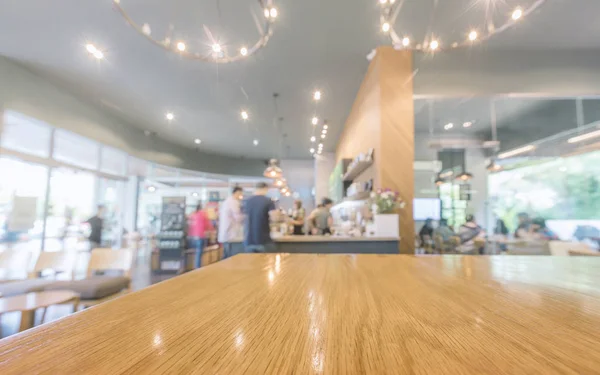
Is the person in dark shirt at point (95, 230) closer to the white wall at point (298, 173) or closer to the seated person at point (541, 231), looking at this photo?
the white wall at point (298, 173)

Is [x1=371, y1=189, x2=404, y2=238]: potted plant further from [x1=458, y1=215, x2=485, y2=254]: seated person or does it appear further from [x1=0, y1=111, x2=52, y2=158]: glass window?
[x1=0, y1=111, x2=52, y2=158]: glass window

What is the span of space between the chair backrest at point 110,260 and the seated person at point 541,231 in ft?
20.6

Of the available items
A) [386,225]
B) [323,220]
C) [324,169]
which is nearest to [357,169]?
[323,220]

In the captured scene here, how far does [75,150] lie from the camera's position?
6551mm

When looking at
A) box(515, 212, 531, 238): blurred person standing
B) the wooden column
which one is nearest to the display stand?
the wooden column

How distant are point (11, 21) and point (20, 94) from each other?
1598 mm

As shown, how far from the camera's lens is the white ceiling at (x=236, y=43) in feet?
11.7

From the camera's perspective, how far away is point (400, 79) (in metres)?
4.28

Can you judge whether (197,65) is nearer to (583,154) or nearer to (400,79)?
(400,79)

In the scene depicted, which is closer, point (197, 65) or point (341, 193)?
point (197, 65)

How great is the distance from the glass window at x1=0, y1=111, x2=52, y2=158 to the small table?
3825 mm

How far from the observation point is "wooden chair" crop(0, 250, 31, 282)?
3283 mm

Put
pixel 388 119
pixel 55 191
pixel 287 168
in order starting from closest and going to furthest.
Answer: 1. pixel 388 119
2. pixel 55 191
3. pixel 287 168

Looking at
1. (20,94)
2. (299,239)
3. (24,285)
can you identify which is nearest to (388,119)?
(299,239)
